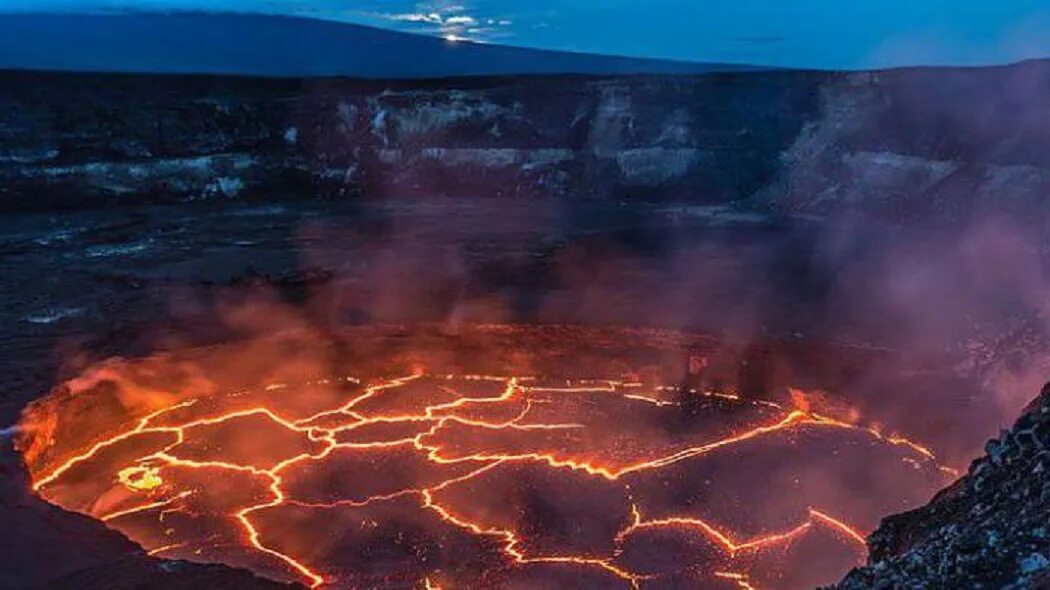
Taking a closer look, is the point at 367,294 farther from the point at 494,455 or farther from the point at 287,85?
the point at 287,85

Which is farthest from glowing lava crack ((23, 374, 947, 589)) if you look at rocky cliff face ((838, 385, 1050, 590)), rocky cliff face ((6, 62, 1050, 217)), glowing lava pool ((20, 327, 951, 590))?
rocky cliff face ((6, 62, 1050, 217))

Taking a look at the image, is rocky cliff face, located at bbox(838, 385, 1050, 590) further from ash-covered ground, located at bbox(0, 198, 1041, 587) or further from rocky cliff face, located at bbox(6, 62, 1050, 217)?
rocky cliff face, located at bbox(6, 62, 1050, 217)

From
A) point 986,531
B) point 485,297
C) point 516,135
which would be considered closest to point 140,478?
point 485,297

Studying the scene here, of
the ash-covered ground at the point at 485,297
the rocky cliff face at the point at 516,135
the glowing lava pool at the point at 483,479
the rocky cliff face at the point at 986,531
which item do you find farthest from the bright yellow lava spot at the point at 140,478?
the rocky cliff face at the point at 516,135

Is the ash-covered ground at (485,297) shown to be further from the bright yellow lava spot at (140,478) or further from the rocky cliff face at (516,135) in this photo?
the rocky cliff face at (516,135)

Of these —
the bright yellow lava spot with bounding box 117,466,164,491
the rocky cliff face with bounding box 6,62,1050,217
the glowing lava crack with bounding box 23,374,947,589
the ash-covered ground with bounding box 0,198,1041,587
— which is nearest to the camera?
the glowing lava crack with bounding box 23,374,947,589

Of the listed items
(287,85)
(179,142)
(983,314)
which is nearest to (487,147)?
(287,85)
